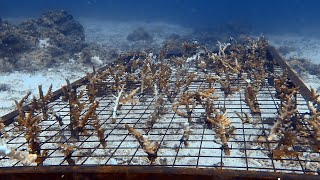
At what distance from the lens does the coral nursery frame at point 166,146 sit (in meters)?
2.44

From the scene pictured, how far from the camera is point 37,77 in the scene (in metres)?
12.2

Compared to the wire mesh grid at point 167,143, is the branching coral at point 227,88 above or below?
above

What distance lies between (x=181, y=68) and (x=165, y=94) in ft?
7.09

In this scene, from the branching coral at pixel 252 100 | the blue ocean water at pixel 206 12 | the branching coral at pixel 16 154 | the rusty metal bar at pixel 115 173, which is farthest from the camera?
the blue ocean water at pixel 206 12

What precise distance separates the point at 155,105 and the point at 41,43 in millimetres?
11712

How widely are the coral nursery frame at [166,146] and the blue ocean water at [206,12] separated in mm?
26752

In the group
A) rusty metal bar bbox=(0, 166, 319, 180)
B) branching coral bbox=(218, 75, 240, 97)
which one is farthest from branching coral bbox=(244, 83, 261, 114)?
rusty metal bar bbox=(0, 166, 319, 180)

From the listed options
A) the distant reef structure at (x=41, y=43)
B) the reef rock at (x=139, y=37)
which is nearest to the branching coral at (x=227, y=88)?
the distant reef structure at (x=41, y=43)

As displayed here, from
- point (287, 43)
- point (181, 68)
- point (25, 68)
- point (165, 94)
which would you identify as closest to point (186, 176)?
point (165, 94)

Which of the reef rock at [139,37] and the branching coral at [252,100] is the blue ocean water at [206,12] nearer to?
the reef rock at [139,37]

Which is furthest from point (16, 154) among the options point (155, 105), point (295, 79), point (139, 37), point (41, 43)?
point (139, 37)

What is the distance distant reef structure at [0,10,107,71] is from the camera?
13.5 meters

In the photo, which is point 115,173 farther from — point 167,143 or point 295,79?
point 295,79

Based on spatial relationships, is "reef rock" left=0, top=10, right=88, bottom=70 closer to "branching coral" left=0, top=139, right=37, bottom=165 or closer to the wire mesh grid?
the wire mesh grid
